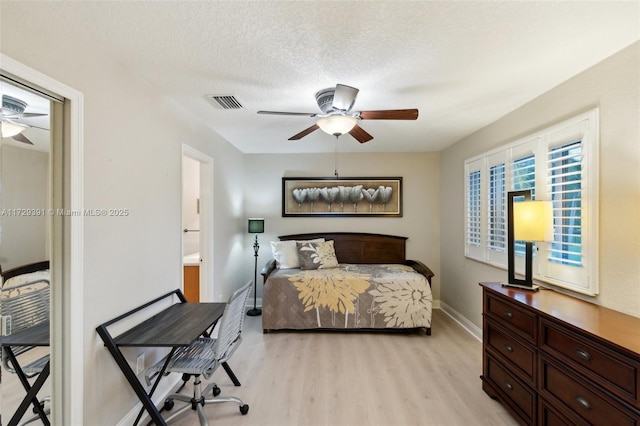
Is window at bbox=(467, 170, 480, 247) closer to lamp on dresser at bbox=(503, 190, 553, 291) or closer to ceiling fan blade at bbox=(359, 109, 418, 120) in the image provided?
lamp on dresser at bbox=(503, 190, 553, 291)

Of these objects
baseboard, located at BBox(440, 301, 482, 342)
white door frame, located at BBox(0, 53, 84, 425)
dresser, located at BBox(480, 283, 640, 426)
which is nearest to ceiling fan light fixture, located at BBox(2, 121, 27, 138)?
white door frame, located at BBox(0, 53, 84, 425)

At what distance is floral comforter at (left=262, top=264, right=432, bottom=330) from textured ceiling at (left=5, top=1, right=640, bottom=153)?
6.87 ft

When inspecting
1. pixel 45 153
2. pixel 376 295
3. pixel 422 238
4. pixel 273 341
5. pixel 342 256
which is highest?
pixel 45 153

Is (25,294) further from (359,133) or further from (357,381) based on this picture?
(359,133)

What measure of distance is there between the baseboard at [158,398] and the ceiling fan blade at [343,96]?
2588mm

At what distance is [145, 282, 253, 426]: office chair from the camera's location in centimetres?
186

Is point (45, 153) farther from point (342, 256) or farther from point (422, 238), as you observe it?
point (422, 238)

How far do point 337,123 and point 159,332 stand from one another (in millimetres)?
1970

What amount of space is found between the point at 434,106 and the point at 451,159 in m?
1.77

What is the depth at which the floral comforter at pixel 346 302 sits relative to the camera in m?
3.41

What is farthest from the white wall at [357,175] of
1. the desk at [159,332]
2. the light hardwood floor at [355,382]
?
the desk at [159,332]

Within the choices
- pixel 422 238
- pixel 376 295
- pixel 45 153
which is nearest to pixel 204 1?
pixel 45 153

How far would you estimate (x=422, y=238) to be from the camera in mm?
4539

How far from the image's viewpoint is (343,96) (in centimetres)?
198
